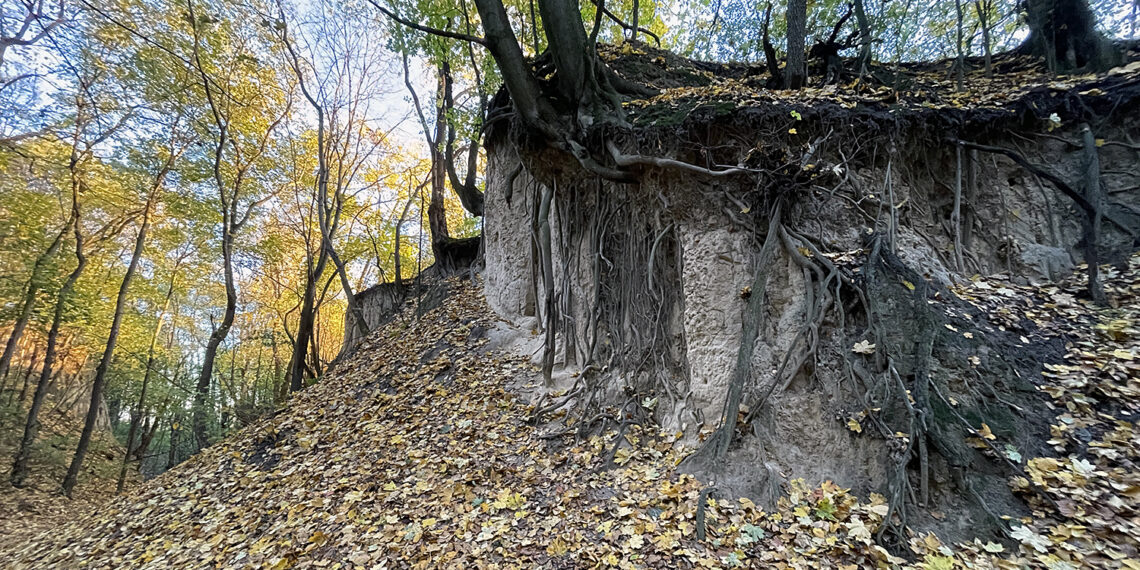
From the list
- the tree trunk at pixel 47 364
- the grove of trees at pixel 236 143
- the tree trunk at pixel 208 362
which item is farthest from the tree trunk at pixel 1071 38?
the tree trunk at pixel 47 364

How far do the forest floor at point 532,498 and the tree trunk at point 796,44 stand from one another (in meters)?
3.14

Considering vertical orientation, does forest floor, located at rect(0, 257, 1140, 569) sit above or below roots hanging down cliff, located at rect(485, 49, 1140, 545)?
below

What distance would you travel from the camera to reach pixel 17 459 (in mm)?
10039

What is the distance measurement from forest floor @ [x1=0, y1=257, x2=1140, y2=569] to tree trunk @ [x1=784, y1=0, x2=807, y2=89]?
3143 millimetres

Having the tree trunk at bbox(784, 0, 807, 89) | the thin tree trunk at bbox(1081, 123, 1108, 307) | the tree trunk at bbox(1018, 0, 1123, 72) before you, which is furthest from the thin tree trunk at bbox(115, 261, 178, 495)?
the tree trunk at bbox(1018, 0, 1123, 72)

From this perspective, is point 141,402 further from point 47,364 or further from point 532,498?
point 532,498

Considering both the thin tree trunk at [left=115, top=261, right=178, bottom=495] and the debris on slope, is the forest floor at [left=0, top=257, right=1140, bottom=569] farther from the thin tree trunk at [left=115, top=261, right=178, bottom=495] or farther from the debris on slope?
the thin tree trunk at [left=115, top=261, right=178, bottom=495]

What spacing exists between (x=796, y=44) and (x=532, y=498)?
20.1 feet

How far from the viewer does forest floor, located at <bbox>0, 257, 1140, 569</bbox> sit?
2994mm

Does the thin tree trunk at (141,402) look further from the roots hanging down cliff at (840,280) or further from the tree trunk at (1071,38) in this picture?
the tree trunk at (1071,38)

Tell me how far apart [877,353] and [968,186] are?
310 cm

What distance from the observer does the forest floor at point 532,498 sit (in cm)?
299

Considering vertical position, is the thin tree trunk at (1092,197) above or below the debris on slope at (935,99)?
below

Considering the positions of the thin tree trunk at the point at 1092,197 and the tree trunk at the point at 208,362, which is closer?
the thin tree trunk at the point at 1092,197
